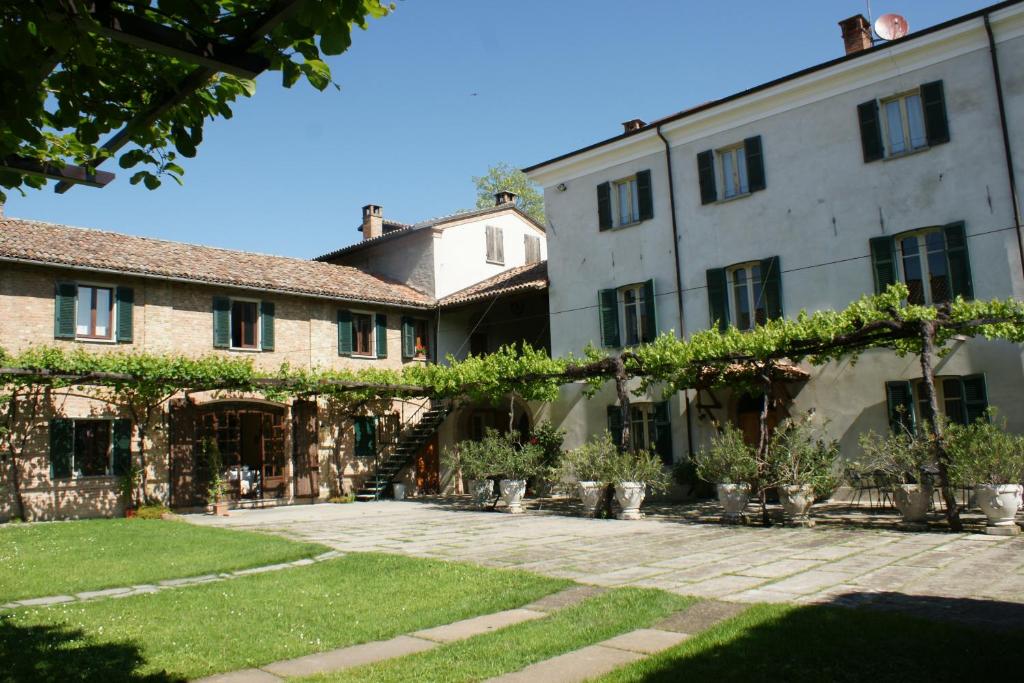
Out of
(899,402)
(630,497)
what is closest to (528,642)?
(630,497)

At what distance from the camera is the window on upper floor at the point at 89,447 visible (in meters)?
16.0

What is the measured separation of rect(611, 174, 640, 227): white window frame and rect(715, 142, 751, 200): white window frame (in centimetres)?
213

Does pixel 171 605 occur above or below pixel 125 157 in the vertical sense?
below

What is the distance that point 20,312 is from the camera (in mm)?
15984

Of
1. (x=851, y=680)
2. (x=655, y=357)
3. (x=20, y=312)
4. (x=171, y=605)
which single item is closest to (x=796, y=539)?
(x=655, y=357)

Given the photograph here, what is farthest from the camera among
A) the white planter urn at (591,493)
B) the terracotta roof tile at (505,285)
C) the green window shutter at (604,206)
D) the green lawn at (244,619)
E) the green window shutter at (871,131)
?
the terracotta roof tile at (505,285)

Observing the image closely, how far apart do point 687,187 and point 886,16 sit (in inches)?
203

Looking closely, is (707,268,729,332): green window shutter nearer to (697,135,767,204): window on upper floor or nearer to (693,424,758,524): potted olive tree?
(697,135,767,204): window on upper floor

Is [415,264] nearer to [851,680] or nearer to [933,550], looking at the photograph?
[933,550]

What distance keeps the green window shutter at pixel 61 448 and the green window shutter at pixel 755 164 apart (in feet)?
49.3

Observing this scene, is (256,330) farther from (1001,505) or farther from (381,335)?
(1001,505)

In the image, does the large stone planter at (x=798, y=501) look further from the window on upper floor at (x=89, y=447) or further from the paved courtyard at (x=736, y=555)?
the window on upper floor at (x=89, y=447)

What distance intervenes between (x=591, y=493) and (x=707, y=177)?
7943 millimetres

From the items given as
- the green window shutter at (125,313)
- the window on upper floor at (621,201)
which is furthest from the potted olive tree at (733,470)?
the green window shutter at (125,313)
